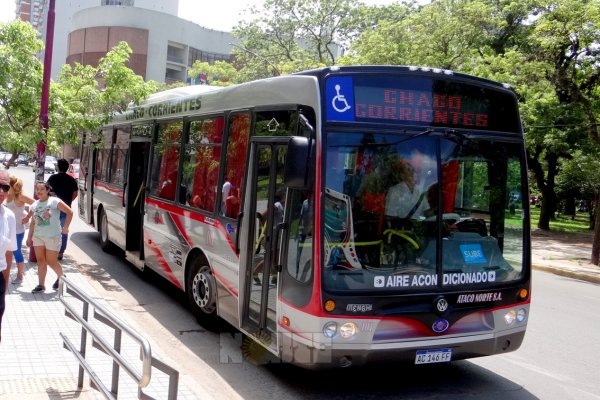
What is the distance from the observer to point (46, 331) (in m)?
6.45

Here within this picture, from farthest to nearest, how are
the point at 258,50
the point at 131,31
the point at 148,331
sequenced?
the point at 131,31 < the point at 258,50 < the point at 148,331

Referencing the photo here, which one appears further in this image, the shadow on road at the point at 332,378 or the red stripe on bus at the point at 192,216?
the red stripe on bus at the point at 192,216

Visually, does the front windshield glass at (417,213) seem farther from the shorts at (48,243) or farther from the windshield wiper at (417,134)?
the shorts at (48,243)

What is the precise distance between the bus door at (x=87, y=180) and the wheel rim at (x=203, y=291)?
723 cm

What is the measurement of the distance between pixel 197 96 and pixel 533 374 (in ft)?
17.4

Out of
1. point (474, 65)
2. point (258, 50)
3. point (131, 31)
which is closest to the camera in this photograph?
point (474, 65)

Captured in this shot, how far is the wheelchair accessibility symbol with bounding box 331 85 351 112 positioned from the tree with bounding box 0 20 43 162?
7361 millimetres

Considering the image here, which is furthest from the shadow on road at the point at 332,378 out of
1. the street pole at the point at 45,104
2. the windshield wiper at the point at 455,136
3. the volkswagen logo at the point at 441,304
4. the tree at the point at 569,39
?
the tree at the point at 569,39

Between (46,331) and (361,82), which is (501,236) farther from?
(46,331)

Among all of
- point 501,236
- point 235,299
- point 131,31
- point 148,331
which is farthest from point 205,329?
point 131,31

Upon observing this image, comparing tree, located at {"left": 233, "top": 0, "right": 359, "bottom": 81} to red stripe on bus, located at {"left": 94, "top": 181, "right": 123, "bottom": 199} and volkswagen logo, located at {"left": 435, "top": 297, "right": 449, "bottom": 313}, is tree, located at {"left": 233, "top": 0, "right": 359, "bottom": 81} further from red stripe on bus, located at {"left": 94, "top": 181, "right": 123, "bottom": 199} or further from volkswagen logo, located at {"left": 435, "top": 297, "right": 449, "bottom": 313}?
volkswagen logo, located at {"left": 435, "top": 297, "right": 449, "bottom": 313}

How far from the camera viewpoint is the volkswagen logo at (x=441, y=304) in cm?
518

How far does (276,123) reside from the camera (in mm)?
5996

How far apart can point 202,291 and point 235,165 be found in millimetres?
1712
